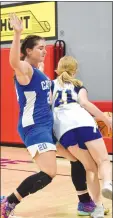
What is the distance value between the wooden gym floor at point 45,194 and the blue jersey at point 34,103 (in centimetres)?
97

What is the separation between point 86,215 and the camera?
4.46 metres

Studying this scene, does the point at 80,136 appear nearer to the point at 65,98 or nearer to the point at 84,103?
the point at 84,103

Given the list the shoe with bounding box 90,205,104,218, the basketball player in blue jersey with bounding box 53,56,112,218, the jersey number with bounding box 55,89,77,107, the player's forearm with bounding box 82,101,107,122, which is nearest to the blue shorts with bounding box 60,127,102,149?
the basketball player in blue jersey with bounding box 53,56,112,218

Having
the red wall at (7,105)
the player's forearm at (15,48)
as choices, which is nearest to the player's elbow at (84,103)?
the player's forearm at (15,48)

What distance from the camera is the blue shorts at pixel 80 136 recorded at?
13.5 feet

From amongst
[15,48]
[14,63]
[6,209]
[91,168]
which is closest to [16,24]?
[15,48]

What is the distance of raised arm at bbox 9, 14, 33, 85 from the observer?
147 inches

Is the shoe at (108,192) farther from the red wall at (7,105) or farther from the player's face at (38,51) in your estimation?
the red wall at (7,105)

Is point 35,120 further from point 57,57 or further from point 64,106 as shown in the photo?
point 57,57

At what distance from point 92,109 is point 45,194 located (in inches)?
70.0

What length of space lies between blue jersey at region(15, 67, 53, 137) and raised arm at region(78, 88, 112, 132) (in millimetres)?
353

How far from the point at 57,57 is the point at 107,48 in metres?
1.22

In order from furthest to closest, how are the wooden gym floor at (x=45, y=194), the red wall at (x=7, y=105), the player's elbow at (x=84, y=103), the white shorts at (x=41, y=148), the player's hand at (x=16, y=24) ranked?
the red wall at (x=7, y=105), the wooden gym floor at (x=45, y=194), the player's elbow at (x=84, y=103), the white shorts at (x=41, y=148), the player's hand at (x=16, y=24)

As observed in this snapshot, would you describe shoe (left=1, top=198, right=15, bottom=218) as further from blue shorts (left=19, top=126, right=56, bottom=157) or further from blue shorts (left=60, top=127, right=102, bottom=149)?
blue shorts (left=60, top=127, right=102, bottom=149)
